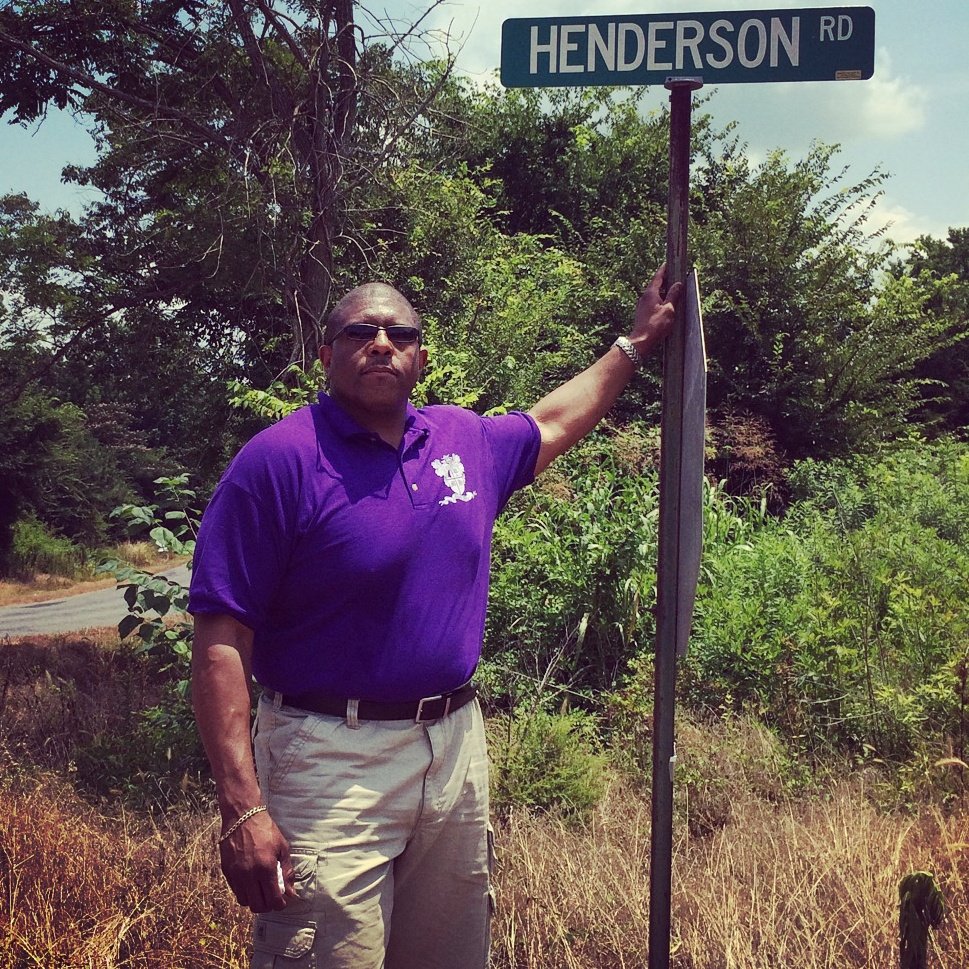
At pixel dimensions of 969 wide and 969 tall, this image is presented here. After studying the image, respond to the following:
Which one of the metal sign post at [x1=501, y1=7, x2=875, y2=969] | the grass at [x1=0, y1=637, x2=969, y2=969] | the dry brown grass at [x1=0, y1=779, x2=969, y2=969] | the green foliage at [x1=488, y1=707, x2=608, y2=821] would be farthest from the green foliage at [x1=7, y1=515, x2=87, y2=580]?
the metal sign post at [x1=501, y1=7, x2=875, y2=969]

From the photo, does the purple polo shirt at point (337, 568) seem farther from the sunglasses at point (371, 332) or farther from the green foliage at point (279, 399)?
the green foliage at point (279, 399)

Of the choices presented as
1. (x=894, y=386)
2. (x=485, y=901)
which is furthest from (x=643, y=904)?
(x=894, y=386)

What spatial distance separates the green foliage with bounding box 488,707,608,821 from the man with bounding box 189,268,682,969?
211 cm

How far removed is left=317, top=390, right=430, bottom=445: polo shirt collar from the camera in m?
2.49

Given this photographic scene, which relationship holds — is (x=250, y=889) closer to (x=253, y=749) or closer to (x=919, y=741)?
(x=253, y=749)

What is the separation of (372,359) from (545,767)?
118 inches

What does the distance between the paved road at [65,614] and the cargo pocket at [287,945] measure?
1526 centimetres

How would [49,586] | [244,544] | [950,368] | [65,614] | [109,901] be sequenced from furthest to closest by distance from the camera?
[49,586], [950,368], [65,614], [109,901], [244,544]

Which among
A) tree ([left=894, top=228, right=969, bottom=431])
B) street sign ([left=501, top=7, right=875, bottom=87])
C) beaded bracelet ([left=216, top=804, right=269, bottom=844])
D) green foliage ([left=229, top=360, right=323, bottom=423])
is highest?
tree ([left=894, top=228, right=969, bottom=431])

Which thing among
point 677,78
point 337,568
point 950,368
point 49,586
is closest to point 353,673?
point 337,568

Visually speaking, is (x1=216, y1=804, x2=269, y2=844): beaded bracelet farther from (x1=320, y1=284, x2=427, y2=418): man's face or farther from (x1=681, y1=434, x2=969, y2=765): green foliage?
(x1=681, y1=434, x2=969, y2=765): green foliage

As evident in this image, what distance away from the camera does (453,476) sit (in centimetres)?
255

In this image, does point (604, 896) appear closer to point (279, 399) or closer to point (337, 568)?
point (337, 568)

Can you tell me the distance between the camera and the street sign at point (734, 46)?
7.33 feet
